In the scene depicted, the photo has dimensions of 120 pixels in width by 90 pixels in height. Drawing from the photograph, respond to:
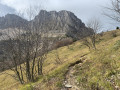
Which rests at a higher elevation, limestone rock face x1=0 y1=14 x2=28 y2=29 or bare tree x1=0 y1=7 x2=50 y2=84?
limestone rock face x1=0 y1=14 x2=28 y2=29

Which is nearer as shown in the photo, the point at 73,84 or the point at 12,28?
the point at 73,84

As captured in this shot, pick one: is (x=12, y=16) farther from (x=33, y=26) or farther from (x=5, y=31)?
(x=33, y=26)

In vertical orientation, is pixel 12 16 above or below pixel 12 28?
above

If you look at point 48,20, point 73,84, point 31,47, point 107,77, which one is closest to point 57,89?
point 73,84

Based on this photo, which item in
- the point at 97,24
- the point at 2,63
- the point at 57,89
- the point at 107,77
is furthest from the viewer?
the point at 97,24

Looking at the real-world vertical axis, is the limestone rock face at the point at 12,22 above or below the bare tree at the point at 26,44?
above

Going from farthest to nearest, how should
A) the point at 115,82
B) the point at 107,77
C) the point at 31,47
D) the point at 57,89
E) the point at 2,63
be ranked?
the point at 2,63 → the point at 31,47 → the point at 57,89 → the point at 107,77 → the point at 115,82

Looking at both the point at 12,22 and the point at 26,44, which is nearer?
the point at 26,44

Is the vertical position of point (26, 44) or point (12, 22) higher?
point (12, 22)

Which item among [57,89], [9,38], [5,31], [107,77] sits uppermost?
[5,31]

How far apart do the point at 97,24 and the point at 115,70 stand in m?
15.6

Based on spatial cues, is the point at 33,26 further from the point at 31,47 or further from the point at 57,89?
the point at 57,89

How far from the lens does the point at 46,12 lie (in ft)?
25.6

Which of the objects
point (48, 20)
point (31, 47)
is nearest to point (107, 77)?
point (31, 47)
